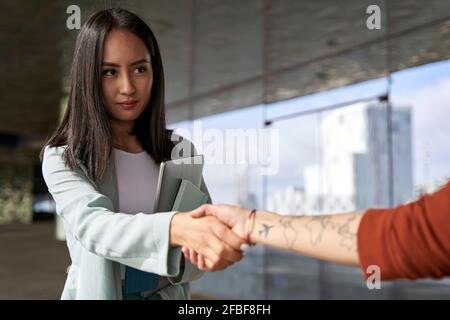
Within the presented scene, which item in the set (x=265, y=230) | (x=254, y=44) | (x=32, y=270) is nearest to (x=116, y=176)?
(x=265, y=230)

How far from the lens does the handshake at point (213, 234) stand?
566 millimetres

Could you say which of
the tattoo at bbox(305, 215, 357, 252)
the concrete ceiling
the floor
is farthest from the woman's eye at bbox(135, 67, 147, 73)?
the floor

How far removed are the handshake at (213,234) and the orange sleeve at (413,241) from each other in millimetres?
177

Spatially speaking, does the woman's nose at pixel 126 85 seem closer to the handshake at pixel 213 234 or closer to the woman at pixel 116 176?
the woman at pixel 116 176

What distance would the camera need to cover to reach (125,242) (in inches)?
22.5

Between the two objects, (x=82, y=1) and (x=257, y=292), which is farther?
(x=257, y=292)

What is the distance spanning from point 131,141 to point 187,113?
17.3ft

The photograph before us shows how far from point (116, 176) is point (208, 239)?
0.62 feet

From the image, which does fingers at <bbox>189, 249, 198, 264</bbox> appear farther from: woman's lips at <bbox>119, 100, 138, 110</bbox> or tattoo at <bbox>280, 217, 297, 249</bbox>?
woman's lips at <bbox>119, 100, 138, 110</bbox>

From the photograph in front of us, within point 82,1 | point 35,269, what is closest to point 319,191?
point 35,269

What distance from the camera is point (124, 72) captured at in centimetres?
66

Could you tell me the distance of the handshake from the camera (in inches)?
22.3
